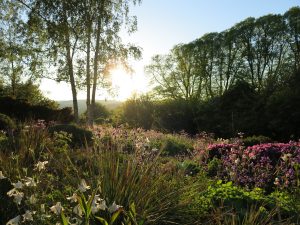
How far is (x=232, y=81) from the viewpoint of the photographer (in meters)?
47.3

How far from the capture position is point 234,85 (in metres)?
34.3

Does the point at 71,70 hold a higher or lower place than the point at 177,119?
higher

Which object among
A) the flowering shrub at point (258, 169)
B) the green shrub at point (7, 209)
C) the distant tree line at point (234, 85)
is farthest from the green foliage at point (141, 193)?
the distant tree line at point (234, 85)

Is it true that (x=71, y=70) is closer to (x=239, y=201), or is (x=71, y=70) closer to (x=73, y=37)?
(x=73, y=37)

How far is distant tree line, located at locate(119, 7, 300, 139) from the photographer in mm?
27047

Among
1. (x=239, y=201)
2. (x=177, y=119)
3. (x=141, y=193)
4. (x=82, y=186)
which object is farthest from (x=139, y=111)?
(x=82, y=186)

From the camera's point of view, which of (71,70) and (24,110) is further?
(24,110)

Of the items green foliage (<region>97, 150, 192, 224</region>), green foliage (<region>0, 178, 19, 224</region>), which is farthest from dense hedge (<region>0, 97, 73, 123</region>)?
green foliage (<region>97, 150, 192, 224</region>)

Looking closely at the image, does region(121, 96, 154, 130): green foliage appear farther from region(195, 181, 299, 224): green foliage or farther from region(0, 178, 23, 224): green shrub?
region(0, 178, 23, 224): green shrub

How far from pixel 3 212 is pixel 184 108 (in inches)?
1329

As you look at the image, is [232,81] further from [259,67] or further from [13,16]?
[13,16]

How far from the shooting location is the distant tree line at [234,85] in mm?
27047

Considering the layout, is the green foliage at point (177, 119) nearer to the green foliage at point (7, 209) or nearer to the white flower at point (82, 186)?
the green foliage at point (7, 209)

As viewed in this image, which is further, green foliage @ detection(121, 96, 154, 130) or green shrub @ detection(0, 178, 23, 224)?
green foliage @ detection(121, 96, 154, 130)
